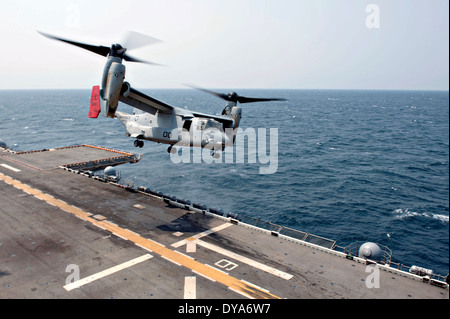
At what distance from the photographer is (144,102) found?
1245 inches

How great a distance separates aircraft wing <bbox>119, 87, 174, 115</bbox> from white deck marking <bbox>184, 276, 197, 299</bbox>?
Answer: 1726cm

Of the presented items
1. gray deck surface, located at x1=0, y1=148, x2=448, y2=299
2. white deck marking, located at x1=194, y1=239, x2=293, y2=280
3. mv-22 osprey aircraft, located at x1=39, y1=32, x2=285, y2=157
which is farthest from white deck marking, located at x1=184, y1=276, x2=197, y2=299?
mv-22 osprey aircraft, located at x1=39, y1=32, x2=285, y2=157

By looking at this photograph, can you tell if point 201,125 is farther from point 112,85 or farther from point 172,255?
point 172,255

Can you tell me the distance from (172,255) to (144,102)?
52.9 feet

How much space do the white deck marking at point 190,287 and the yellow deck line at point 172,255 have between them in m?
0.96

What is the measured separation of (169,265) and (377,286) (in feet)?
46.7

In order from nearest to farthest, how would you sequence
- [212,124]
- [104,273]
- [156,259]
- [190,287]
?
[190,287] < [104,273] < [156,259] < [212,124]

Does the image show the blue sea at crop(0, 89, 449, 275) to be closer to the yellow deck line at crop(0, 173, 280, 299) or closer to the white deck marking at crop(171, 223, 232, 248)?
the white deck marking at crop(171, 223, 232, 248)

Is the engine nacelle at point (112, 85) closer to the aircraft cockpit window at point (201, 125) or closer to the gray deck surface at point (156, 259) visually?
the aircraft cockpit window at point (201, 125)

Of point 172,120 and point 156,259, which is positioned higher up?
point 172,120

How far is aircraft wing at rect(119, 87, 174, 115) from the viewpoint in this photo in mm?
29677

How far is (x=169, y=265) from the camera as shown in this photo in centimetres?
2211

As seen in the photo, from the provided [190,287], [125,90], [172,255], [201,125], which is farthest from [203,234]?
[125,90]

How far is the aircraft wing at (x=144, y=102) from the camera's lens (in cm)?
2968
